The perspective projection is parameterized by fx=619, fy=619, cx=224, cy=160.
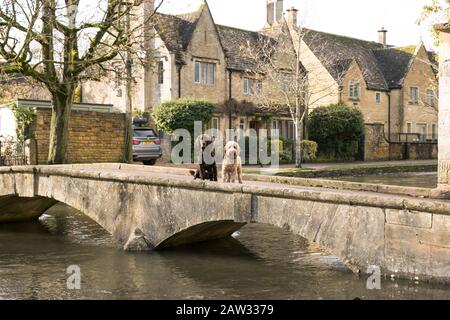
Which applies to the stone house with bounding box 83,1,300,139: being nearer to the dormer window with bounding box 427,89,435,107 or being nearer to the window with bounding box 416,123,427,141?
the window with bounding box 416,123,427,141

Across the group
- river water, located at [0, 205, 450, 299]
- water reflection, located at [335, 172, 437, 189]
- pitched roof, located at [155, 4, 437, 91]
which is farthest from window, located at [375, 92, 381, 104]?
river water, located at [0, 205, 450, 299]

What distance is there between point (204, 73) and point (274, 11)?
52.4ft

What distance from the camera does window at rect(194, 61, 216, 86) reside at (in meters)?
39.7

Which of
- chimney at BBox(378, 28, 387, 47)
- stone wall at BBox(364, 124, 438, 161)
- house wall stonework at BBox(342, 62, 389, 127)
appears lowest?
stone wall at BBox(364, 124, 438, 161)

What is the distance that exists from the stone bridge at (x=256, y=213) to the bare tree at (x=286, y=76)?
18.4 meters

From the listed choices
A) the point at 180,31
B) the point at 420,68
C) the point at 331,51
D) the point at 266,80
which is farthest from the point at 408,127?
the point at 180,31

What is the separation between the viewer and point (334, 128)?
4153cm

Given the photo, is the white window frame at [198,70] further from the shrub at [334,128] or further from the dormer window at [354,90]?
the dormer window at [354,90]

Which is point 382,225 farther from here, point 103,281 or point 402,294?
point 103,281

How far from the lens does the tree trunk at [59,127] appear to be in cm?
2225

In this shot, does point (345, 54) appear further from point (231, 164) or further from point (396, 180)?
point (231, 164)

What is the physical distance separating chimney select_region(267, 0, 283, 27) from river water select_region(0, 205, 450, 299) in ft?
127

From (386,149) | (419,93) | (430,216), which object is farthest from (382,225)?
(419,93)

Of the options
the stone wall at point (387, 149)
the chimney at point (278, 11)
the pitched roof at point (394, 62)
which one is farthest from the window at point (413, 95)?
the chimney at point (278, 11)
